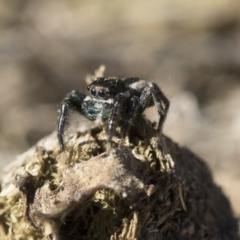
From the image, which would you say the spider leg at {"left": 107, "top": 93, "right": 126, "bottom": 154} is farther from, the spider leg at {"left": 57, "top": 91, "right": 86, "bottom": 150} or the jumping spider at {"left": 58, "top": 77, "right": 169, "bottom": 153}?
the spider leg at {"left": 57, "top": 91, "right": 86, "bottom": 150}

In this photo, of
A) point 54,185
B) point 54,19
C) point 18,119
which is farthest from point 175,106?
point 54,185

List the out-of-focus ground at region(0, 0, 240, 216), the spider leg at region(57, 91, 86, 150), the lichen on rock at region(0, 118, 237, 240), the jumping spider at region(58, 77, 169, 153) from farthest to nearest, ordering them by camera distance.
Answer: the out-of-focus ground at region(0, 0, 240, 216), the spider leg at region(57, 91, 86, 150), the jumping spider at region(58, 77, 169, 153), the lichen on rock at region(0, 118, 237, 240)

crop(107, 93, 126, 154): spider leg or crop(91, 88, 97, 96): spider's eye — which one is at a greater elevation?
crop(91, 88, 97, 96): spider's eye

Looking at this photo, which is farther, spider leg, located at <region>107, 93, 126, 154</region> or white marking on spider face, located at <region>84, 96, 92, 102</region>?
white marking on spider face, located at <region>84, 96, 92, 102</region>

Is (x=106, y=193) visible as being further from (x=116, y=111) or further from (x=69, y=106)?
(x=69, y=106)

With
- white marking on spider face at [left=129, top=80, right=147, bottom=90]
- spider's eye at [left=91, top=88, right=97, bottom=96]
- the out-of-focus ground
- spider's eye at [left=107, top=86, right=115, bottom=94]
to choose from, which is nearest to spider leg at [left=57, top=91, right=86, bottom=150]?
spider's eye at [left=91, top=88, right=97, bottom=96]

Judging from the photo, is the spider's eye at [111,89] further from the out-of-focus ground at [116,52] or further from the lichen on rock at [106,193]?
the out-of-focus ground at [116,52]

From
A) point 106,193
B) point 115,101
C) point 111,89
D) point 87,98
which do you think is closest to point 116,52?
point 87,98
